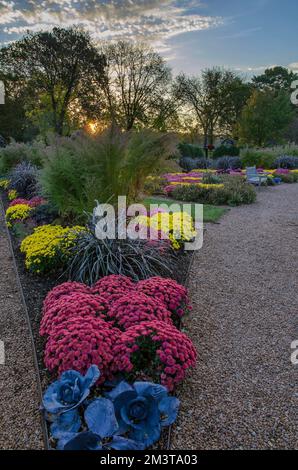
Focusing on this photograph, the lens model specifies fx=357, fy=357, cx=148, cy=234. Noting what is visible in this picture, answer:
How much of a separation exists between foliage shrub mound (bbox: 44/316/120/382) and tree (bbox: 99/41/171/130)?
24.6 m

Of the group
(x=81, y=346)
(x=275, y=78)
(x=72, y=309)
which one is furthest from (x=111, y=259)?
(x=275, y=78)

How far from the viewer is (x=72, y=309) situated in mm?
2344

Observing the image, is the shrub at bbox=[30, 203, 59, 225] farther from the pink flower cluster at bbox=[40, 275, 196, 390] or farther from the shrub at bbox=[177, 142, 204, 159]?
the shrub at bbox=[177, 142, 204, 159]

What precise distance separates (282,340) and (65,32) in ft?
76.2

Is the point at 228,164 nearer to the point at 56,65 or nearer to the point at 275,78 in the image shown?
the point at 56,65

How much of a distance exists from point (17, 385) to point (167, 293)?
3.98 feet

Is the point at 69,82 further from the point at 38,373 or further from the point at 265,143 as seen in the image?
the point at 38,373

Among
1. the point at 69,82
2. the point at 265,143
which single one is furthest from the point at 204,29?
the point at 265,143

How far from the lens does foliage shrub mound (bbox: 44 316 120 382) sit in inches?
75.7

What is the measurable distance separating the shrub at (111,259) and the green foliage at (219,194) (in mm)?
4799

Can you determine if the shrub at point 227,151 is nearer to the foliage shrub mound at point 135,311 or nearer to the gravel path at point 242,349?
the gravel path at point 242,349

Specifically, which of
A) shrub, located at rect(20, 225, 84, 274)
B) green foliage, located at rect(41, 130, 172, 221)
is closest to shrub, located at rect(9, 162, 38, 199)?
green foliage, located at rect(41, 130, 172, 221)

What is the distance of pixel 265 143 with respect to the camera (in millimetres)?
25266

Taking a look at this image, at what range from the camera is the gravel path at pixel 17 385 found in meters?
1.74
